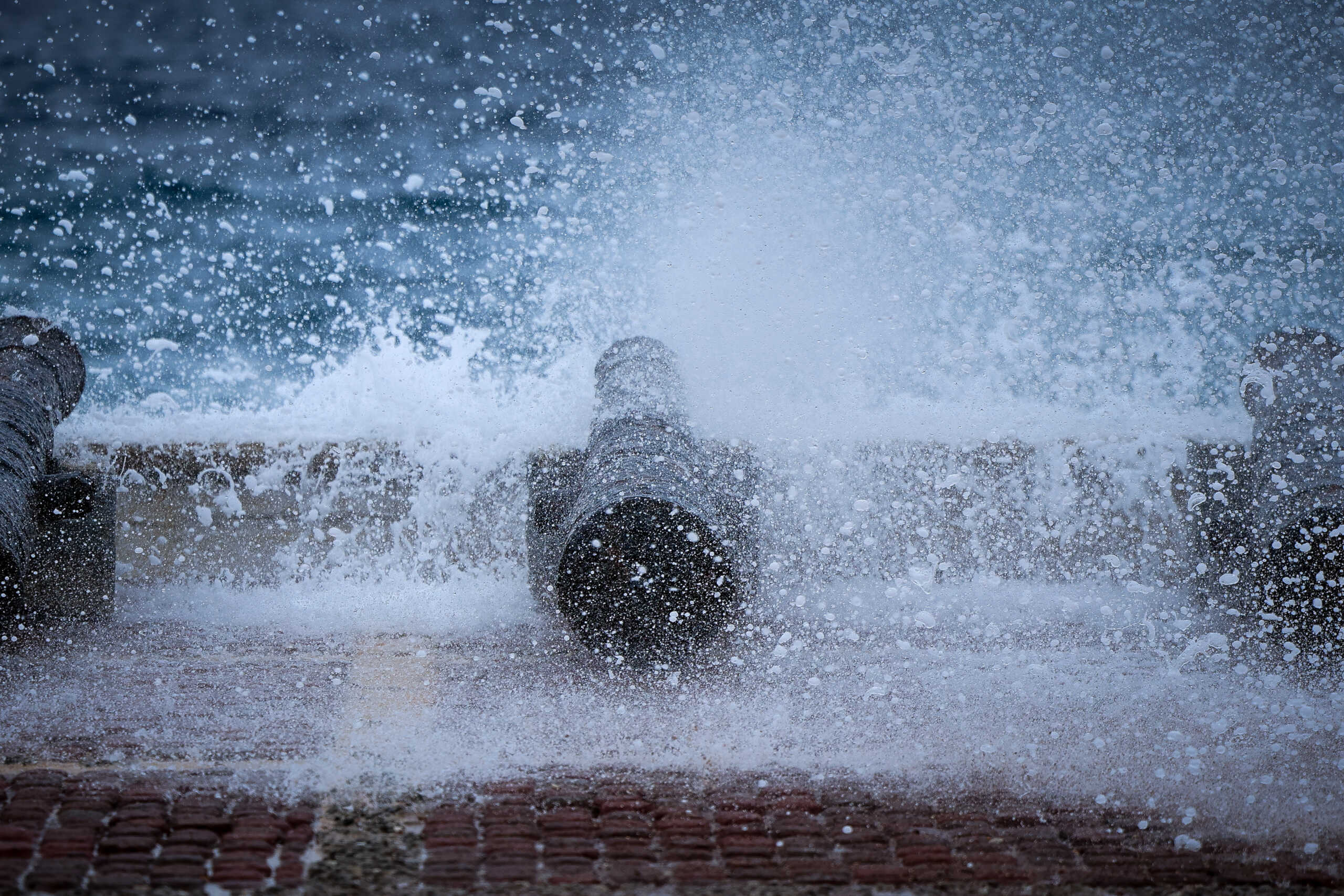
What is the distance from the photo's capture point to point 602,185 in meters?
12.8

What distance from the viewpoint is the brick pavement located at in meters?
2.54

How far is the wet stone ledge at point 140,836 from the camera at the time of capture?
8.02ft

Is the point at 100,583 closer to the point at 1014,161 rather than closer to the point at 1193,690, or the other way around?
the point at 1193,690

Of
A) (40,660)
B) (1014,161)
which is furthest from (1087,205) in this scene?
(40,660)

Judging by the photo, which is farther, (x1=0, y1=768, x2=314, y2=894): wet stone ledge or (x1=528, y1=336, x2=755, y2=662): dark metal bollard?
(x1=528, y1=336, x2=755, y2=662): dark metal bollard

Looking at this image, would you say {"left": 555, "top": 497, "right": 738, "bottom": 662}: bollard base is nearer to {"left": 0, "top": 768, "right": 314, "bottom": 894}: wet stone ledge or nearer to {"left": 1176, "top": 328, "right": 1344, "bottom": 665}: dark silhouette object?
{"left": 0, "top": 768, "right": 314, "bottom": 894}: wet stone ledge

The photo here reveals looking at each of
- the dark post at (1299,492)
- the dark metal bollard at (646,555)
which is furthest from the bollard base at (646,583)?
the dark post at (1299,492)

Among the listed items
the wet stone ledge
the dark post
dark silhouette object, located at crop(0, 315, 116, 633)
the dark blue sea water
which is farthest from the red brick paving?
the dark blue sea water

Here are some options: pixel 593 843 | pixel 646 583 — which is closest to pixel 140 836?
pixel 593 843

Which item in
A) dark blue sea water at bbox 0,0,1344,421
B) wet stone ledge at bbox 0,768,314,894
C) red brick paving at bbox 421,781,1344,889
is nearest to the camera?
wet stone ledge at bbox 0,768,314,894

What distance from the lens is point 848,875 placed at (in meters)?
2.66

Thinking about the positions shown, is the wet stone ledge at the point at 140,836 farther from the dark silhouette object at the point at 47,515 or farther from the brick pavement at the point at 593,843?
the dark silhouette object at the point at 47,515

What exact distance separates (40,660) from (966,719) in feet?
12.6

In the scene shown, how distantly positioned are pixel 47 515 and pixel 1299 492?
5.85m
